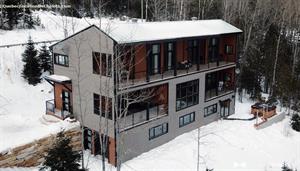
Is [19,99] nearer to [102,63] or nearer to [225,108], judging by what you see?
[102,63]

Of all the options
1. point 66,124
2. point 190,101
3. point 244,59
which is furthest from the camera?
point 244,59

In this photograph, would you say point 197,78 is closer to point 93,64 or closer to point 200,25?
→ point 200,25

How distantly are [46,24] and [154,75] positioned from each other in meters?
22.4

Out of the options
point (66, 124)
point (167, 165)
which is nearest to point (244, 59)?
point (167, 165)

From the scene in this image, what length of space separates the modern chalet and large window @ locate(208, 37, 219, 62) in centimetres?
71

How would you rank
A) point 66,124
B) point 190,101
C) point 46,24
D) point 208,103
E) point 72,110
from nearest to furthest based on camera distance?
point 66,124, point 72,110, point 190,101, point 208,103, point 46,24

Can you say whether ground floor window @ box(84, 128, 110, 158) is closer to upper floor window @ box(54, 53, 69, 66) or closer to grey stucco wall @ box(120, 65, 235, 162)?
grey stucco wall @ box(120, 65, 235, 162)

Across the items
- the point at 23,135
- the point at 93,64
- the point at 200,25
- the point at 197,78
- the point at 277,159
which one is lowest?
the point at 277,159

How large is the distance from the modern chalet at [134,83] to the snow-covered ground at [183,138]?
0.99 metres

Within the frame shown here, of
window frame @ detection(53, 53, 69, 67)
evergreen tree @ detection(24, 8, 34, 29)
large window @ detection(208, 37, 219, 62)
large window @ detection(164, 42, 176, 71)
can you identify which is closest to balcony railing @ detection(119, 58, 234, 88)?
large window @ detection(164, 42, 176, 71)

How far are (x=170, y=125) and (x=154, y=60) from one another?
464 cm

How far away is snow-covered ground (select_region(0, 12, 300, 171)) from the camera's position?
67.8 ft

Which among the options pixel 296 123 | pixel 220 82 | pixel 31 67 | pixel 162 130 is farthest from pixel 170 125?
pixel 31 67

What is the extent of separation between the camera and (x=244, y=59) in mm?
37156
